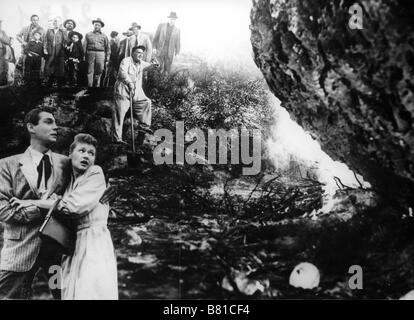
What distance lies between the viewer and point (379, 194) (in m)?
3.80

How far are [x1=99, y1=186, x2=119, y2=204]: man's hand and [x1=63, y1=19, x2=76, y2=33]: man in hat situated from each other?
5.65 ft

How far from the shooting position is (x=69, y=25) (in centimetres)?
405

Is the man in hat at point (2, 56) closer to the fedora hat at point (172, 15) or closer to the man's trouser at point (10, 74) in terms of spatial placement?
the man's trouser at point (10, 74)

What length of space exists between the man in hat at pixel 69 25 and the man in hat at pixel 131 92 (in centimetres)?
64

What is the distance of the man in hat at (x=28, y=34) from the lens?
404 centimetres

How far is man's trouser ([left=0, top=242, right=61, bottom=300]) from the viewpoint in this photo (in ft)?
12.5

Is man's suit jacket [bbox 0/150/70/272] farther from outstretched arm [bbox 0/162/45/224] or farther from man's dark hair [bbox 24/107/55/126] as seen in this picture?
man's dark hair [bbox 24/107/55/126]

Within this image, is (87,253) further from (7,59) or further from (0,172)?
(7,59)

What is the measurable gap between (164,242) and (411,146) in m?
2.42

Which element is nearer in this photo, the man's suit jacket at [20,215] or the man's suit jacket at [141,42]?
the man's suit jacket at [20,215]

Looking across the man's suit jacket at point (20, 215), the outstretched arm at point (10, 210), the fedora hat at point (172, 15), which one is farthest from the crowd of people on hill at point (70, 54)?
the outstretched arm at point (10, 210)

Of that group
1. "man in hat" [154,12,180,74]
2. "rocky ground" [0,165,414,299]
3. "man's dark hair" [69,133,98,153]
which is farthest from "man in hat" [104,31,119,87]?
"rocky ground" [0,165,414,299]

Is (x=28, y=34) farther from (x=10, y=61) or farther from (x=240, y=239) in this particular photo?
(x=240, y=239)
